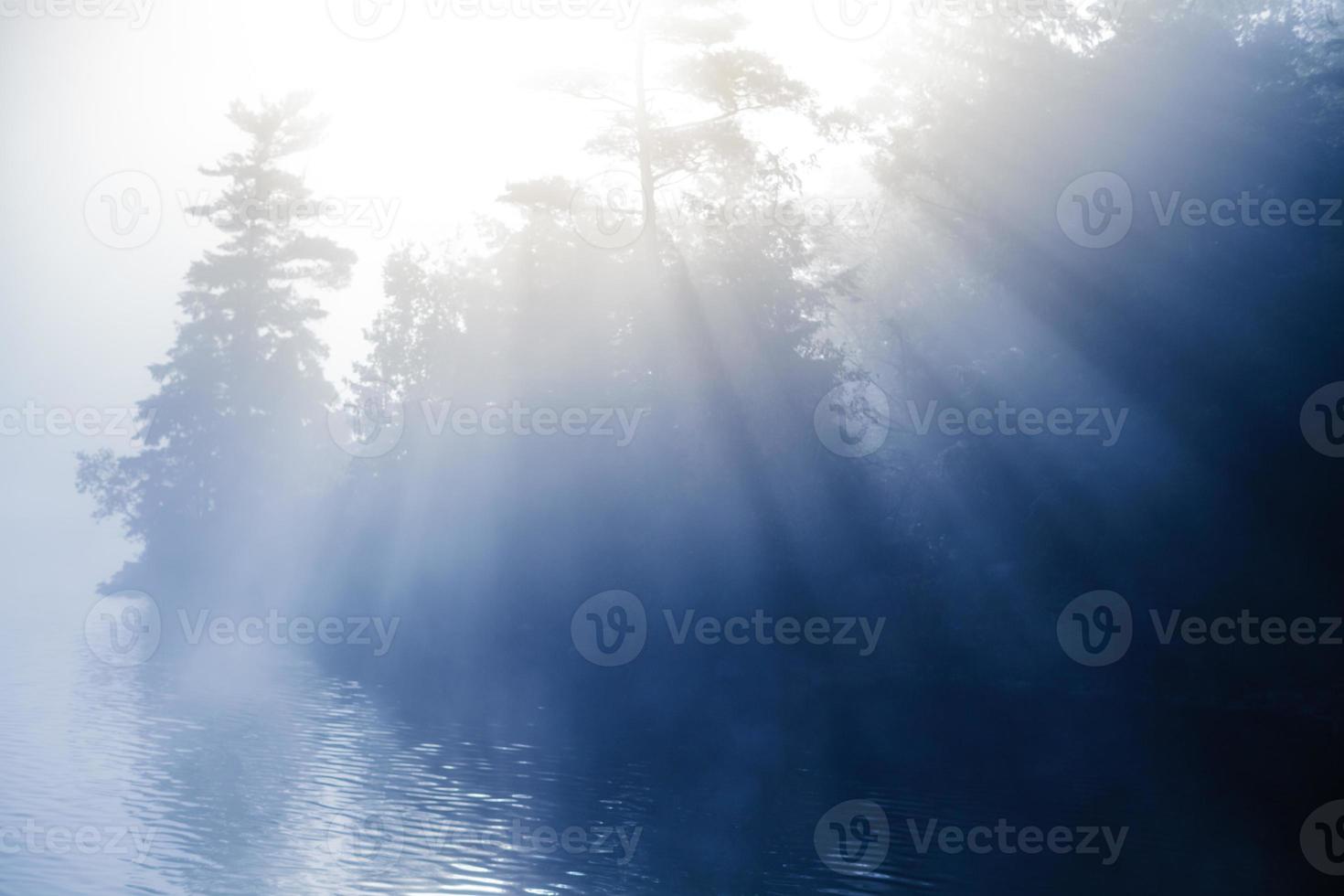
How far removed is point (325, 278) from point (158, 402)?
8.40 m

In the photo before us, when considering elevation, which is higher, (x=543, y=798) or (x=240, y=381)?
(x=240, y=381)

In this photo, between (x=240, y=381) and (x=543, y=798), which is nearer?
(x=543, y=798)

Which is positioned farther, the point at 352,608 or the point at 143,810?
the point at 352,608

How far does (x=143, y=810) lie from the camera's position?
51.4ft

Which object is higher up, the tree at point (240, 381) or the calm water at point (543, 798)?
the tree at point (240, 381)

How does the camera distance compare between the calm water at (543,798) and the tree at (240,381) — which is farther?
the tree at (240,381)

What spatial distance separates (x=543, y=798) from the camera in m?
17.4

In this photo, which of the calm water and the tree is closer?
the calm water

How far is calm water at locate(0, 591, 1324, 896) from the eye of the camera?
13578 mm

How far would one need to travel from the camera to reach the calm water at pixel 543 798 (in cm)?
1358

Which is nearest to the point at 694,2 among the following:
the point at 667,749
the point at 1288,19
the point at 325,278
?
the point at 1288,19

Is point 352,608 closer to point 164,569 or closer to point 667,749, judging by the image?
point 164,569

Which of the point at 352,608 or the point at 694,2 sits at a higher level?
the point at 694,2

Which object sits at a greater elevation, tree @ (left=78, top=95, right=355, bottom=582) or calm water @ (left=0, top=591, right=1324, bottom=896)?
tree @ (left=78, top=95, right=355, bottom=582)
